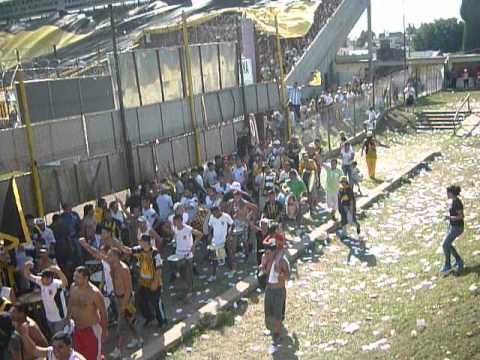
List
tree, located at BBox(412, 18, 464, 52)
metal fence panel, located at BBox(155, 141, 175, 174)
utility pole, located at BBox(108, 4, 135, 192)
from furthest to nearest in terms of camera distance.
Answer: tree, located at BBox(412, 18, 464, 52), metal fence panel, located at BBox(155, 141, 175, 174), utility pole, located at BBox(108, 4, 135, 192)

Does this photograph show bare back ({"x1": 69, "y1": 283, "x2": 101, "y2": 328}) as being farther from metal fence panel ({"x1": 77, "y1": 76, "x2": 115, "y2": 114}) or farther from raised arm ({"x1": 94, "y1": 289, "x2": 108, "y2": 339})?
metal fence panel ({"x1": 77, "y1": 76, "x2": 115, "y2": 114})

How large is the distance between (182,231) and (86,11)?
128 feet

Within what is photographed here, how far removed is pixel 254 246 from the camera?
45.3 feet

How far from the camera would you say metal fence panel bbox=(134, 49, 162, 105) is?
51.7 ft

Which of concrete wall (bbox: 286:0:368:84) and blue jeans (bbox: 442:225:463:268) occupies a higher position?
concrete wall (bbox: 286:0:368:84)

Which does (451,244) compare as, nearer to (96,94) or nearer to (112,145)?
(112,145)

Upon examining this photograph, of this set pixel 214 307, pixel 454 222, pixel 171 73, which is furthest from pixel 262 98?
pixel 214 307

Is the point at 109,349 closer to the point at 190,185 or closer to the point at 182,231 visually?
the point at 182,231

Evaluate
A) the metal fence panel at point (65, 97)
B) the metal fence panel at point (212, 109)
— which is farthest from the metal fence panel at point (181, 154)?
the metal fence panel at point (65, 97)

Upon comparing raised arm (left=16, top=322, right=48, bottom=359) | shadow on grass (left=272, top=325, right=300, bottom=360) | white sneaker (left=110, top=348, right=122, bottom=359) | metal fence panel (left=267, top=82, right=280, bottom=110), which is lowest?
shadow on grass (left=272, top=325, right=300, bottom=360)

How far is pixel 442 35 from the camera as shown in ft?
221

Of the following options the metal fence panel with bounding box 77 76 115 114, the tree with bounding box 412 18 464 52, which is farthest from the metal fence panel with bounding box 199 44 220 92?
the tree with bounding box 412 18 464 52

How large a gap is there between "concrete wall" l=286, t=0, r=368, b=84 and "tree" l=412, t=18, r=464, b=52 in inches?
1241

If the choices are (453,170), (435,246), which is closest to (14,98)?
(435,246)
